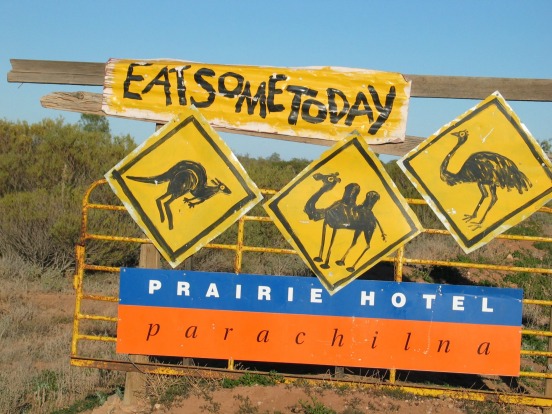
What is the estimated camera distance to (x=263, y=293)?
19.7 ft

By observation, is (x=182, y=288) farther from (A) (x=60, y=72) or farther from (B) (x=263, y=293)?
(A) (x=60, y=72)

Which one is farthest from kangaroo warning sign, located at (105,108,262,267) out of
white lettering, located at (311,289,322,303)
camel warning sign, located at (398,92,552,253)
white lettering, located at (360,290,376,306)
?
camel warning sign, located at (398,92,552,253)

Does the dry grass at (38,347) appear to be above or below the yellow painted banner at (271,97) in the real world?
below

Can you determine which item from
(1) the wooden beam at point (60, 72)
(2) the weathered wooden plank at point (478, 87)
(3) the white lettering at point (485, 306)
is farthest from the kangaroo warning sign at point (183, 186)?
(3) the white lettering at point (485, 306)

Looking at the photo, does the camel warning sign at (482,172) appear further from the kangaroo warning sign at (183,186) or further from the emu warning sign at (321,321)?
the kangaroo warning sign at (183,186)

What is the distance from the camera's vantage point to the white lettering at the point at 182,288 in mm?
6023

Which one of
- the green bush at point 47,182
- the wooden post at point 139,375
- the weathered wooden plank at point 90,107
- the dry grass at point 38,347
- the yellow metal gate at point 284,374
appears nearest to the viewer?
the yellow metal gate at point 284,374

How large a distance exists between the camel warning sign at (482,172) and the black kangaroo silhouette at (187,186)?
5.70 ft

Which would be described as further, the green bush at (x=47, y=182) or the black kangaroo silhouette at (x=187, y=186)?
the green bush at (x=47, y=182)

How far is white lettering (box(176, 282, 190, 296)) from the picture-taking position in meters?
6.02

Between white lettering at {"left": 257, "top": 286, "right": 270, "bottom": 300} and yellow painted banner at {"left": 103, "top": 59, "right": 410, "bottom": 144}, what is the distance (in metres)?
1.43

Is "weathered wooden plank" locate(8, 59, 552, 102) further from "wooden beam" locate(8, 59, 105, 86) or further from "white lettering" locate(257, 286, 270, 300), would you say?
"wooden beam" locate(8, 59, 105, 86)

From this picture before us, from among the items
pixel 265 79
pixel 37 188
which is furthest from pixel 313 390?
pixel 37 188

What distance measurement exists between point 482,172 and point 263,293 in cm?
225
